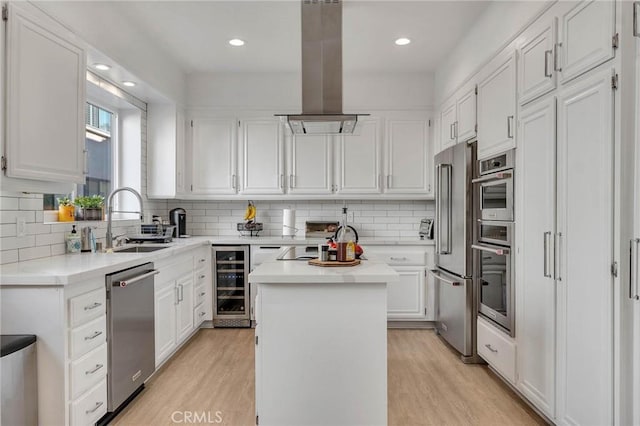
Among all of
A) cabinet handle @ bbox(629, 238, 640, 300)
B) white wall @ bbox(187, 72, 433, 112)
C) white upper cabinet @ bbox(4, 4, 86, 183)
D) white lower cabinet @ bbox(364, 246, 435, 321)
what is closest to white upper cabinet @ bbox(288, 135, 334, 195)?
white wall @ bbox(187, 72, 433, 112)

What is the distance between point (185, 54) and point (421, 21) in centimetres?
230

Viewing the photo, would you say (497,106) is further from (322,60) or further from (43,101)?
(43,101)

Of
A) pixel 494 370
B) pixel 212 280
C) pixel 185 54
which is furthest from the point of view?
pixel 212 280

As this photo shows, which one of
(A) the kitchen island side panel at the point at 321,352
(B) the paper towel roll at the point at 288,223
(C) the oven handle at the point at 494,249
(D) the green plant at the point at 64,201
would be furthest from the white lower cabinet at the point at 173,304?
(C) the oven handle at the point at 494,249

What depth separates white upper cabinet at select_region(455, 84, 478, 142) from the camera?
10.5ft

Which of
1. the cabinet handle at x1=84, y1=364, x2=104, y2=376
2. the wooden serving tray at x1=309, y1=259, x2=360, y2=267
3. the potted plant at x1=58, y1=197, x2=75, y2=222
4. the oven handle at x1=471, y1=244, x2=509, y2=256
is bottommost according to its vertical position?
the cabinet handle at x1=84, y1=364, x2=104, y2=376

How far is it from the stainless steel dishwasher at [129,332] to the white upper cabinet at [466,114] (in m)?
2.73

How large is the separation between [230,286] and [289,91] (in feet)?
7.54

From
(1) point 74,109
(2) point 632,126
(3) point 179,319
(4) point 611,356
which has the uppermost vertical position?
(1) point 74,109

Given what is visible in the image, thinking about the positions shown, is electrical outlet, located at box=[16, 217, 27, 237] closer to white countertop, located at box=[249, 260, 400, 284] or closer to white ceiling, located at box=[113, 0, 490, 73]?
white countertop, located at box=[249, 260, 400, 284]

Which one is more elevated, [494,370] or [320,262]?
[320,262]

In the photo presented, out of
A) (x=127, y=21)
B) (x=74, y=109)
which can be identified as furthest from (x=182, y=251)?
(x=127, y=21)

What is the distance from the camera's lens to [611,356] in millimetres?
1676

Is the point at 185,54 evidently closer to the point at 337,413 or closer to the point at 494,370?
the point at 337,413
